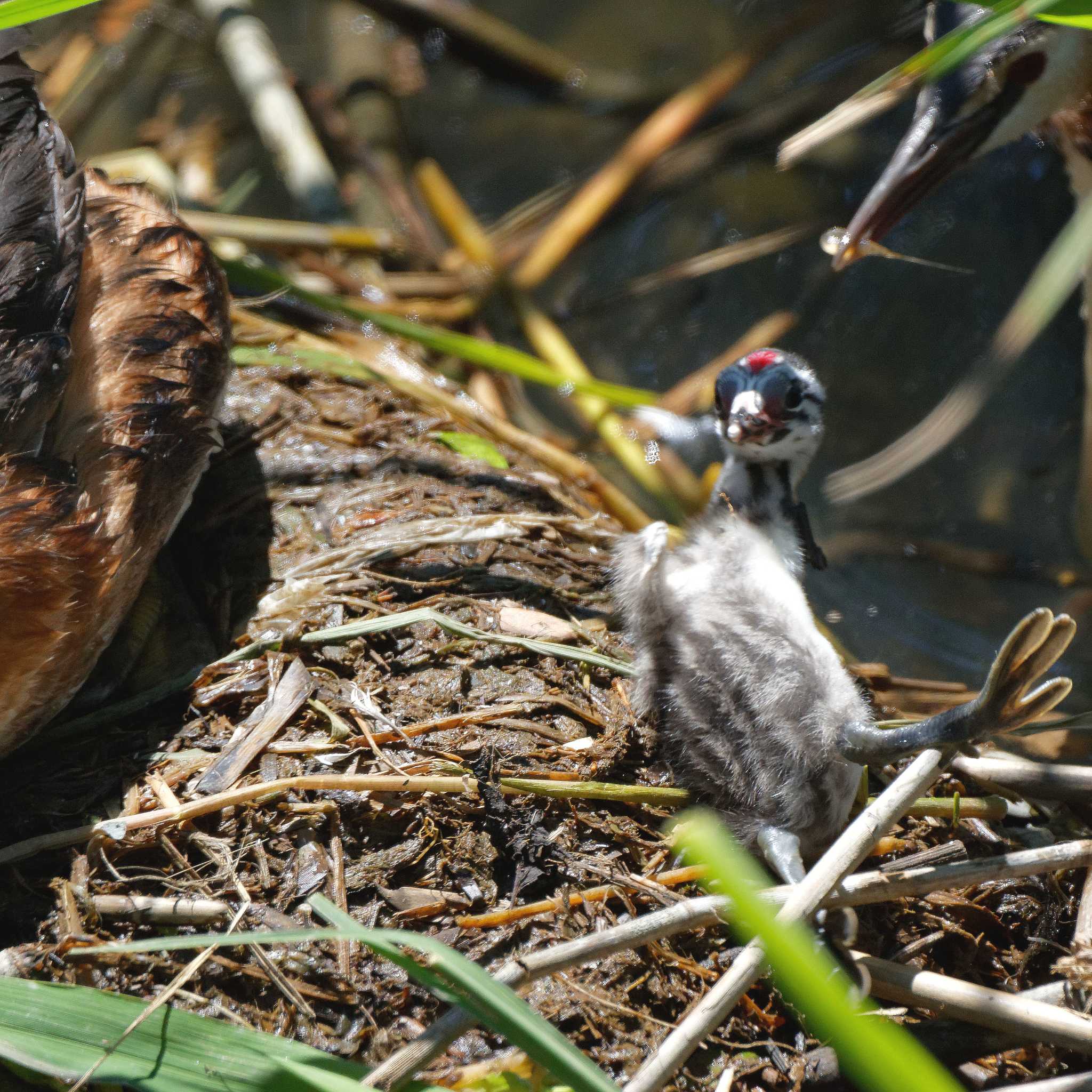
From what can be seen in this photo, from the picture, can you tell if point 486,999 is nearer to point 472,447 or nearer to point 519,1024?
point 519,1024

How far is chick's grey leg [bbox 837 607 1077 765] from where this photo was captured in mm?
1952

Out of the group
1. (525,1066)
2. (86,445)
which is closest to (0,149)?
(86,445)

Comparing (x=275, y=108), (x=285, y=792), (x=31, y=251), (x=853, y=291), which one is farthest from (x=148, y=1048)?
(x=275, y=108)

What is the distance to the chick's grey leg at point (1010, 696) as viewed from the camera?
195cm

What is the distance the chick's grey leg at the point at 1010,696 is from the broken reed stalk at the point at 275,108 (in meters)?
3.04

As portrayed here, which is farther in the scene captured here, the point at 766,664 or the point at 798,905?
the point at 766,664

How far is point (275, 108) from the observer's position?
14.8 ft

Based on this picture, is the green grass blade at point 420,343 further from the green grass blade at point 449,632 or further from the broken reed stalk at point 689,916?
the broken reed stalk at point 689,916

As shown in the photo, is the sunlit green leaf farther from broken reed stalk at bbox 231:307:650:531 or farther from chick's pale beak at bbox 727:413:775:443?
chick's pale beak at bbox 727:413:775:443

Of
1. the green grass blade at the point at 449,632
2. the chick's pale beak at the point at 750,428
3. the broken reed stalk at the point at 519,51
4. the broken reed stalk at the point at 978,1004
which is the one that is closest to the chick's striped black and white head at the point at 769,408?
the chick's pale beak at the point at 750,428

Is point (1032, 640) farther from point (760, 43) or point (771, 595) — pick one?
point (760, 43)

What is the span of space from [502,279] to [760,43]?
1658mm

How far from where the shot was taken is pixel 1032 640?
196cm

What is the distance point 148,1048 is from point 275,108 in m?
3.69
